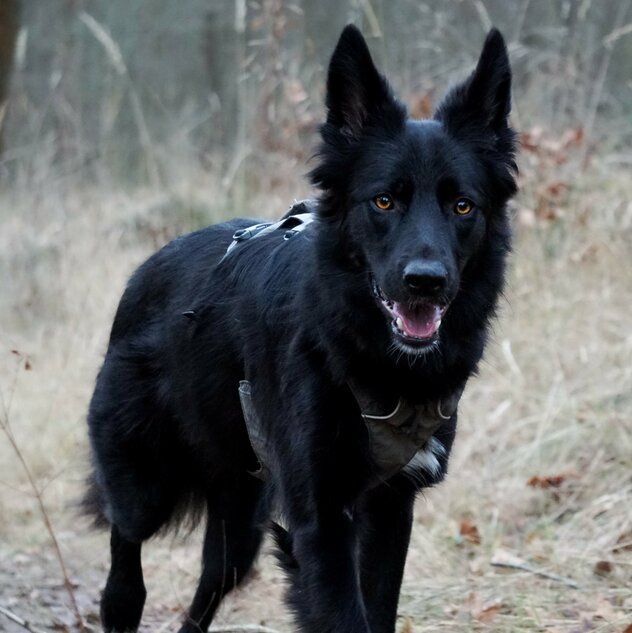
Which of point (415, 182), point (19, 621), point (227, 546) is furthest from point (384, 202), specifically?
point (19, 621)

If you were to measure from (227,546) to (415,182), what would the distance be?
184 cm

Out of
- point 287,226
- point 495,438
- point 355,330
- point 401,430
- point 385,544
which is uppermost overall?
point 287,226

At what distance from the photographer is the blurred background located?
472 cm

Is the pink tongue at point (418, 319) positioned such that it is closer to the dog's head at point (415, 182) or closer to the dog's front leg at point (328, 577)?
the dog's head at point (415, 182)

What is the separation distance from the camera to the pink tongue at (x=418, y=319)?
3.16m

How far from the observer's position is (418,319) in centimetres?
318

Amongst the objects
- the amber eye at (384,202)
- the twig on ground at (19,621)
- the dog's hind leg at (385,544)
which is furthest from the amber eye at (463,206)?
the twig on ground at (19,621)

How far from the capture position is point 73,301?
7.98m

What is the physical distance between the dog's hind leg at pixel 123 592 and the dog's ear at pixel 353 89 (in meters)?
1.90

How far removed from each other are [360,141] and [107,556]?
3.21 meters

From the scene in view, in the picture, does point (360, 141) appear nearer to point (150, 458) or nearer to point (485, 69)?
point (485, 69)

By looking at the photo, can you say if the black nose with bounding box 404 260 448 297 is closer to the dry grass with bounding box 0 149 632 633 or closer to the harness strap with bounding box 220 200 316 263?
the harness strap with bounding box 220 200 316 263

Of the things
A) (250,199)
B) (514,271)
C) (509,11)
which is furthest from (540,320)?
(509,11)

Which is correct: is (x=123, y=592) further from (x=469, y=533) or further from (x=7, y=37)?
(x=7, y=37)
